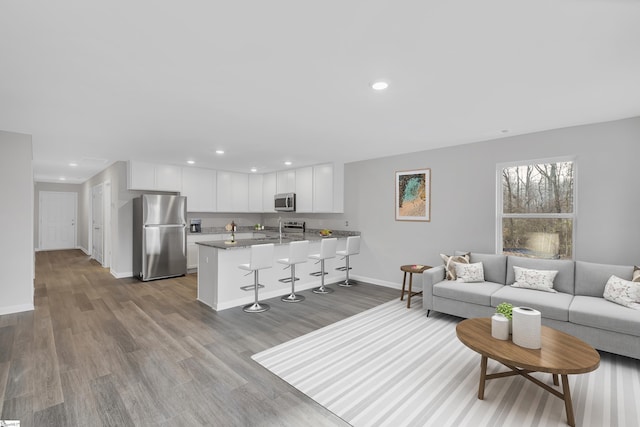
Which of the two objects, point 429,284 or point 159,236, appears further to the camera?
point 159,236

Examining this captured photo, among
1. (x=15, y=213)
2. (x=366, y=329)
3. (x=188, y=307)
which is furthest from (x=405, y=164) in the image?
(x=15, y=213)

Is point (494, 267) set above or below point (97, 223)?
below

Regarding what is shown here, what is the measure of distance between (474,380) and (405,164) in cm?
357

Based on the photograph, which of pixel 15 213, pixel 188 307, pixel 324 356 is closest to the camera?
pixel 324 356

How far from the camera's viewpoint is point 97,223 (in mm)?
8031

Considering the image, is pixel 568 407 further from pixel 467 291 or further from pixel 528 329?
pixel 467 291

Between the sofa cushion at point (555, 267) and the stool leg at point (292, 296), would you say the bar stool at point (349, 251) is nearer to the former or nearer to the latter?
the stool leg at point (292, 296)

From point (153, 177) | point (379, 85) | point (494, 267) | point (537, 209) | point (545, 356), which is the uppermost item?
point (379, 85)

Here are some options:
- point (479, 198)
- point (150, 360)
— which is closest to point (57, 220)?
point (150, 360)

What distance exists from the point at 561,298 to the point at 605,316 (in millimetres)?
472

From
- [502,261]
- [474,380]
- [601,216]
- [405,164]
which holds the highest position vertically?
[405,164]

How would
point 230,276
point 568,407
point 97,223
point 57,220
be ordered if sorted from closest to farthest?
point 568,407 → point 230,276 → point 97,223 → point 57,220

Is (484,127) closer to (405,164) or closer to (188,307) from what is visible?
(405,164)

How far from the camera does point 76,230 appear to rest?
10438mm
